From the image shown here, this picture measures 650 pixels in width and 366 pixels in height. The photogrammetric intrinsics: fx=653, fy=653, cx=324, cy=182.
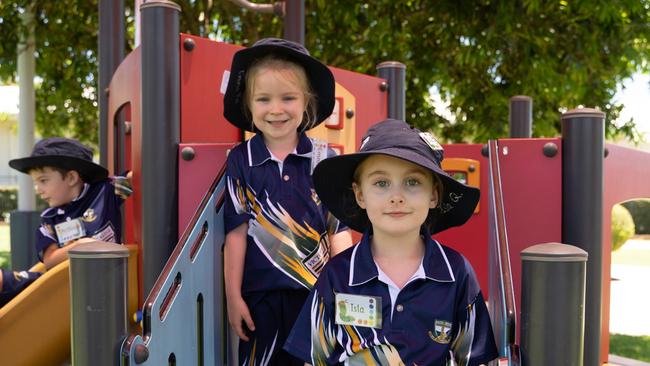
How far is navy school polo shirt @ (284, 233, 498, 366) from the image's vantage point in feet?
5.74

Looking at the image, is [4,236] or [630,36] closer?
[630,36]

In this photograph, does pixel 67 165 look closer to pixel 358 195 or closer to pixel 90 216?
pixel 90 216

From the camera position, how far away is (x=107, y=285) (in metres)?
1.68

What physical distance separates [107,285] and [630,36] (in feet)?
24.9

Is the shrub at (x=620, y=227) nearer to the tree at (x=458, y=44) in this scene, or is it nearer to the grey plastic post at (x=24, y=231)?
the tree at (x=458, y=44)

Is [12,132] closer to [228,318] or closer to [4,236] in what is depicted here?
[4,236]

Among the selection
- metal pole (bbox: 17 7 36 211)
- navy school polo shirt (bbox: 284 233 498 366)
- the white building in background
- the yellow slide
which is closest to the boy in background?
the yellow slide

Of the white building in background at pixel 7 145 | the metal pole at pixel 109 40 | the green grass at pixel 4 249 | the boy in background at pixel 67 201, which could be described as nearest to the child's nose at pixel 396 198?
the boy in background at pixel 67 201

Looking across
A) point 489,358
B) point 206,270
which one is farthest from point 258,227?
point 489,358

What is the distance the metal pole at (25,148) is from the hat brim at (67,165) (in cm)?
521

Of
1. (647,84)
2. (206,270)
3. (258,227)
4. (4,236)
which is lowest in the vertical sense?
(4,236)

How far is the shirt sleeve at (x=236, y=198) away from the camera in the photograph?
2.34 metres

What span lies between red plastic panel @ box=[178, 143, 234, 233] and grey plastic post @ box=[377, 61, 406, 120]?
208 centimetres

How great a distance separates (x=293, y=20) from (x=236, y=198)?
3.67m
